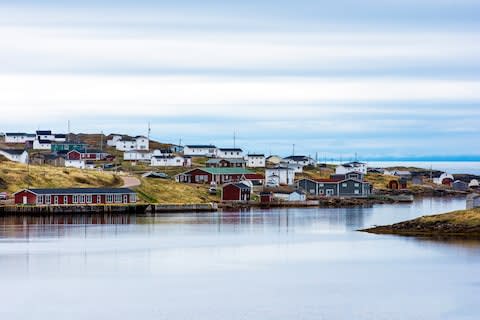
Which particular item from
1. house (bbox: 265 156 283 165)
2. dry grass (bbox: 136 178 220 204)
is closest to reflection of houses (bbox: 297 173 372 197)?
dry grass (bbox: 136 178 220 204)

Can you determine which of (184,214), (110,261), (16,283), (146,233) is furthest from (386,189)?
(16,283)

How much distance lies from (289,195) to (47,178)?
3185 cm

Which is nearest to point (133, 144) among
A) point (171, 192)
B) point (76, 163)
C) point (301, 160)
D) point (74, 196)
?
point (301, 160)

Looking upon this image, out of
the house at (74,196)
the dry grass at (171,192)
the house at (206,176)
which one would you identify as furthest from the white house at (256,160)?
the house at (74,196)

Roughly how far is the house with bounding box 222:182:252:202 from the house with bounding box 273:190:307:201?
5.52 meters

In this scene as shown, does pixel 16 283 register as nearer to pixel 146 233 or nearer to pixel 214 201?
pixel 146 233

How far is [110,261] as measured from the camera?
197ft

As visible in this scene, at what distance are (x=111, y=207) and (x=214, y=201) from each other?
58.1 feet

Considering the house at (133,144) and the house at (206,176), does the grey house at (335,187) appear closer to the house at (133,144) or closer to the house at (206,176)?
the house at (206,176)

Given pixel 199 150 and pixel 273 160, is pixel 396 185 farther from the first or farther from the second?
pixel 199 150

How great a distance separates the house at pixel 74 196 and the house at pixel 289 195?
24999mm

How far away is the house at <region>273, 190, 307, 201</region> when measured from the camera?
126125mm

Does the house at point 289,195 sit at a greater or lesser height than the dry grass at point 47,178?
lesser

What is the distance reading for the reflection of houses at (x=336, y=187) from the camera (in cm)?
13562
